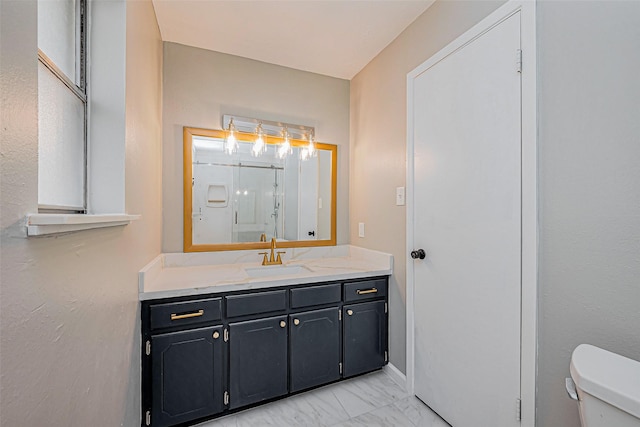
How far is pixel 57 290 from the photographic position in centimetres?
65

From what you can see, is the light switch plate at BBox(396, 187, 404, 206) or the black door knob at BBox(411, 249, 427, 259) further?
the light switch plate at BBox(396, 187, 404, 206)

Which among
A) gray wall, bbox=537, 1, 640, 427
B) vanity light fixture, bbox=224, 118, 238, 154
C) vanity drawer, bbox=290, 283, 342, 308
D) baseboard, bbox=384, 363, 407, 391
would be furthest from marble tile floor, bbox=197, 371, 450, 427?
vanity light fixture, bbox=224, 118, 238, 154

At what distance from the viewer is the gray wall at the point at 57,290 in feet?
1.59

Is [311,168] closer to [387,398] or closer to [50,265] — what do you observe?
[387,398]

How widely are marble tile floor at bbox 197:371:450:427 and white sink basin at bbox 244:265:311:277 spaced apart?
2.70 ft

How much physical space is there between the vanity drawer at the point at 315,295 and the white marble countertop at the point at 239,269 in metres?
0.06

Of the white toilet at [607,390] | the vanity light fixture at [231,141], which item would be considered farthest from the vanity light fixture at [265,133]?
the white toilet at [607,390]

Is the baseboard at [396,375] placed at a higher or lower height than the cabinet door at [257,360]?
lower

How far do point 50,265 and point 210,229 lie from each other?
1.58 m

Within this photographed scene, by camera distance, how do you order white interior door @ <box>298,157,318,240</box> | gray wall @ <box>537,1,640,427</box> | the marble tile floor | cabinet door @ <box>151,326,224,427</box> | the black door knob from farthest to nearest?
white interior door @ <box>298,157,318,240</box> → the black door knob → the marble tile floor → cabinet door @ <box>151,326,224,427</box> → gray wall @ <box>537,1,640,427</box>

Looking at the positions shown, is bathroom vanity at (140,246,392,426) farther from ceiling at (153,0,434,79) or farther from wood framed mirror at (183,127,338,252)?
ceiling at (153,0,434,79)

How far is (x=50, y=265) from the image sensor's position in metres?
0.63

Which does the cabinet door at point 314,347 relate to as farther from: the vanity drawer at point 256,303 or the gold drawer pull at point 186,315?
the gold drawer pull at point 186,315

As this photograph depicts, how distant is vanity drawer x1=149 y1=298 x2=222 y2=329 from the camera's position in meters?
1.47
